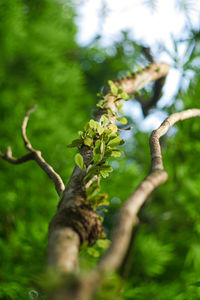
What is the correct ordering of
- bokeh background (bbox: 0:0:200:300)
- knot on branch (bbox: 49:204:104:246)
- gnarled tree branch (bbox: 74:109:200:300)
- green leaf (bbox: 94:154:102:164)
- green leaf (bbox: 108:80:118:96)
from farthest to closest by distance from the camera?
bokeh background (bbox: 0:0:200:300) → green leaf (bbox: 108:80:118:96) → green leaf (bbox: 94:154:102:164) → knot on branch (bbox: 49:204:104:246) → gnarled tree branch (bbox: 74:109:200:300)

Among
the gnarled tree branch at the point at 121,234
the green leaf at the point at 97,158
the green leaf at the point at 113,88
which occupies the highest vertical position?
the green leaf at the point at 113,88

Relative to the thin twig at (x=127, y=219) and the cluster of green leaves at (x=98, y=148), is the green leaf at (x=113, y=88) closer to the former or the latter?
the cluster of green leaves at (x=98, y=148)

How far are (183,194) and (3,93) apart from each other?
1.20 m

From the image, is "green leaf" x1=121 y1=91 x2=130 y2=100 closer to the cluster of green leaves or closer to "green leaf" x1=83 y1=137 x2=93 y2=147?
the cluster of green leaves

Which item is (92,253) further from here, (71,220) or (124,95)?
(124,95)

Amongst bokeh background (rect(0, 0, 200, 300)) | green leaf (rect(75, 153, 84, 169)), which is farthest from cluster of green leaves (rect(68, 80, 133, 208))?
bokeh background (rect(0, 0, 200, 300))

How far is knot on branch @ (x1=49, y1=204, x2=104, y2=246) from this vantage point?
9.9 inches

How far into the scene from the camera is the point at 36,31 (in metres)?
1.96

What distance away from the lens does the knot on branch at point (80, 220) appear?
251 millimetres

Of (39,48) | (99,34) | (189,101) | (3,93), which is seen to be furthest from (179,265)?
(99,34)

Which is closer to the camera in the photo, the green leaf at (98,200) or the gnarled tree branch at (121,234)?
the gnarled tree branch at (121,234)

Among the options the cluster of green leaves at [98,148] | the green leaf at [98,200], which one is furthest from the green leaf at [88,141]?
the green leaf at [98,200]

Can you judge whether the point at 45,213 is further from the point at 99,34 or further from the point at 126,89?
the point at 99,34

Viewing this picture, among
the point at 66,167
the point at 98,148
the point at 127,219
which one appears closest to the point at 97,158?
the point at 98,148
